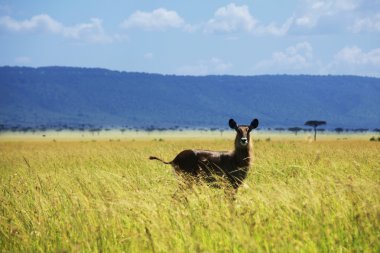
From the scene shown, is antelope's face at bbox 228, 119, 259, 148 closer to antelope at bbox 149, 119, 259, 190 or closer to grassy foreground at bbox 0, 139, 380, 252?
antelope at bbox 149, 119, 259, 190

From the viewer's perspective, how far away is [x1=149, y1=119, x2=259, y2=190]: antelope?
1076 cm

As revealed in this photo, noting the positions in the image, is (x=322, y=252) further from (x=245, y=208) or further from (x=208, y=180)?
(x=208, y=180)

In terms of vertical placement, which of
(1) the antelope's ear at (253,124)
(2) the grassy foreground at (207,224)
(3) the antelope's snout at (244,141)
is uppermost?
(1) the antelope's ear at (253,124)

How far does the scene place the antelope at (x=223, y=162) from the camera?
1076cm

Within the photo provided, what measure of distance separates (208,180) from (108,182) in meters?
1.79

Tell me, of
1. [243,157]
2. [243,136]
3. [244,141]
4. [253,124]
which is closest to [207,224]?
[244,141]

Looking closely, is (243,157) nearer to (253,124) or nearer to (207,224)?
(253,124)

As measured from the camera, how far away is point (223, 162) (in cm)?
1116

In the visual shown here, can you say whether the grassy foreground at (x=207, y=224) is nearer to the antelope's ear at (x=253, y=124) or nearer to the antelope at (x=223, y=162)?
the antelope at (x=223, y=162)

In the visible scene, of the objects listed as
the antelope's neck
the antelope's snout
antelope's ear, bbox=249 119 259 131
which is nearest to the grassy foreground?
the antelope's snout

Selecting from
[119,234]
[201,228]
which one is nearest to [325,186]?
[201,228]

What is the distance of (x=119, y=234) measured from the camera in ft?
23.9

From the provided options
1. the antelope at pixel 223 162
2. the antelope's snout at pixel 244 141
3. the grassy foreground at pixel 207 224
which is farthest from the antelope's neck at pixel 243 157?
the grassy foreground at pixel 207 224

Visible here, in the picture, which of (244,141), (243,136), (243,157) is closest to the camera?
(244,141)
